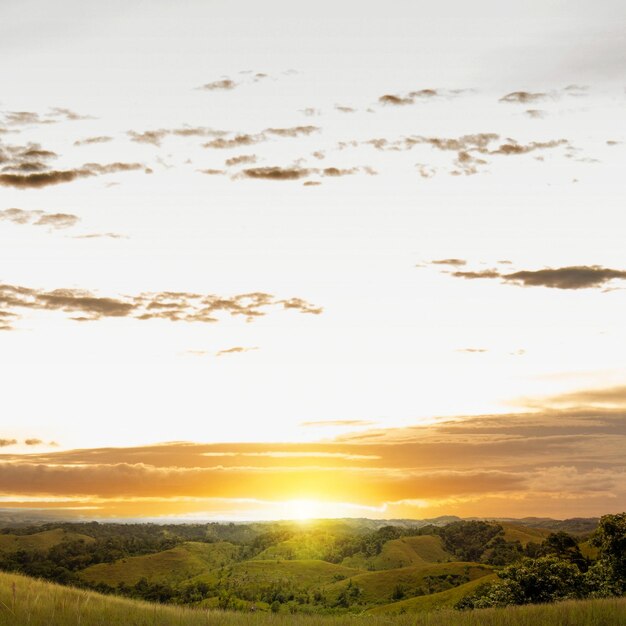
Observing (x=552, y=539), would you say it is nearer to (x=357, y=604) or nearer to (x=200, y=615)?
(x=200, y=615)

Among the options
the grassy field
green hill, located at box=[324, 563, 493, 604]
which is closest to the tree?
the grassy field

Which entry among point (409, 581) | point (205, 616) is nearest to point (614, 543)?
point (205, 616)

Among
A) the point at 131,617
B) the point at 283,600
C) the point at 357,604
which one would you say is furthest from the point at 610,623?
the point at 283,600

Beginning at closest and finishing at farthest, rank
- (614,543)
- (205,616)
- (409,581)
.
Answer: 1. (205,616)
2. (614,543)
3. (409,581)

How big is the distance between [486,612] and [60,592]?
38.6 ft

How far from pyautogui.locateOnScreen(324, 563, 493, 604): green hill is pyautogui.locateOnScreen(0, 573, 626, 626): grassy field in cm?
13935

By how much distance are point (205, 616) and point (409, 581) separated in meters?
163

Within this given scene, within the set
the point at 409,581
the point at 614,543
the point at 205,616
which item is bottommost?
the point at 409,581

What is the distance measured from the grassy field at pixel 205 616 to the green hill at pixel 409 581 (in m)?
139

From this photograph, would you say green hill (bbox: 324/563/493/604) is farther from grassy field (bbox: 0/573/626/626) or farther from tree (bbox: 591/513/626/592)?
grassy field (bbox: 0/573/626/626)

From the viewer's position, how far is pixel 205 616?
1867 centimetres

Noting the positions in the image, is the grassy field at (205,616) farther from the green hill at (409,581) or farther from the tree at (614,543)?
the green hill at (409,581)

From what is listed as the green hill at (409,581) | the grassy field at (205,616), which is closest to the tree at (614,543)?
the grassy field at (205,616)

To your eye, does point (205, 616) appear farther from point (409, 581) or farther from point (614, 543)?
point (409, 581)
